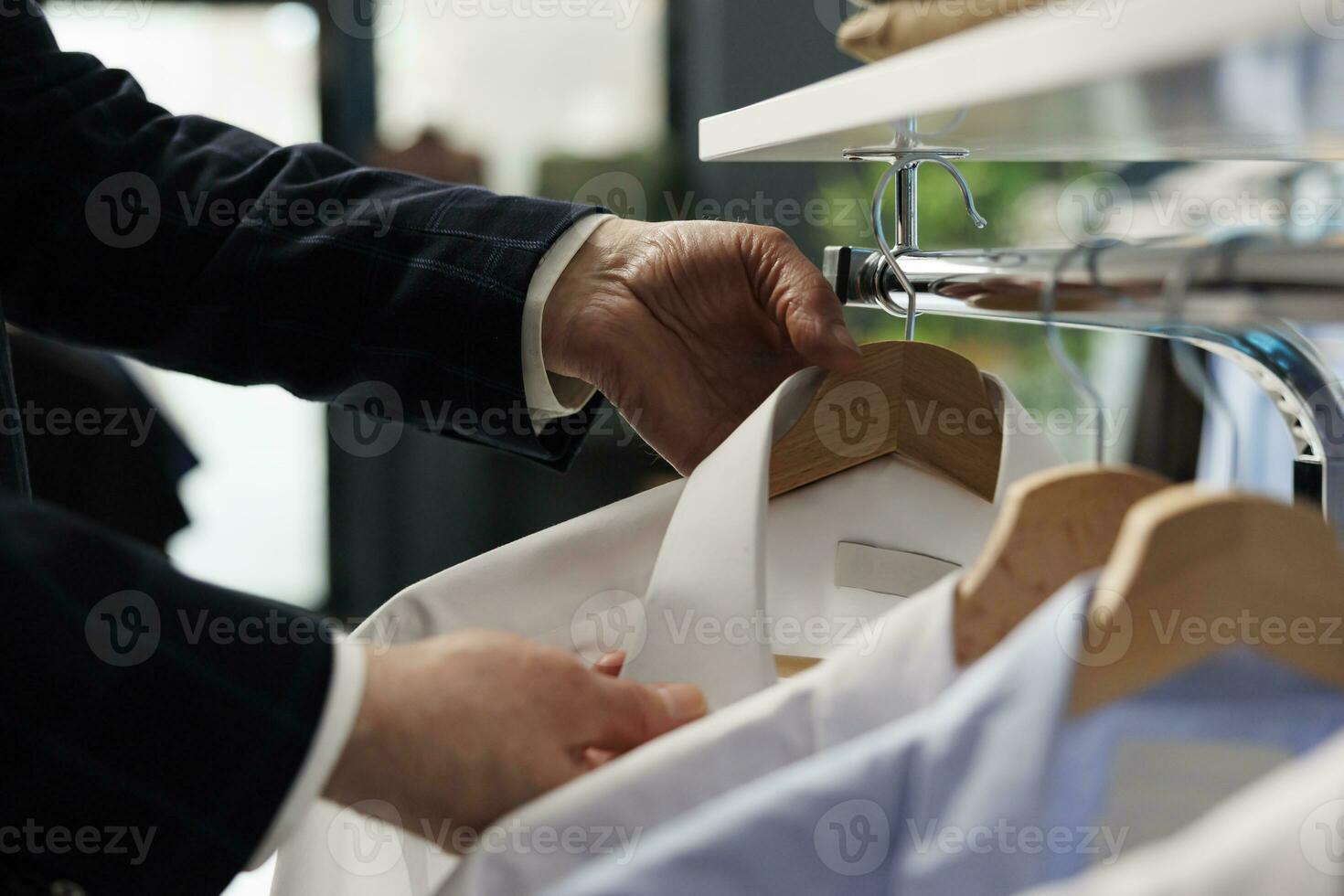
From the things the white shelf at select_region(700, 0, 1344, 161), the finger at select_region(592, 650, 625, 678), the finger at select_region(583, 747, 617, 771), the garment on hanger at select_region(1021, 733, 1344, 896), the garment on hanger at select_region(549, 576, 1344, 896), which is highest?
the white shelf at select_region(700, 0, 1344, 161)

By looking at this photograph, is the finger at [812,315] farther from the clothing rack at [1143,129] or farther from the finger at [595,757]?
the finger at [595,757]

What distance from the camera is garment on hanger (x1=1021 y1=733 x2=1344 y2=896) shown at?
243mm

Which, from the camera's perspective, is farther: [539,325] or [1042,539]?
[539,325]

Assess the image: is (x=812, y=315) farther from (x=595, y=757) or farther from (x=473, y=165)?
(x=473, y=165)

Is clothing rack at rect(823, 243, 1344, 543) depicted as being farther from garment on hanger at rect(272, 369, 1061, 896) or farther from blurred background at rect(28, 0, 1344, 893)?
blurred background at rect(28, 0, 1344, 893)

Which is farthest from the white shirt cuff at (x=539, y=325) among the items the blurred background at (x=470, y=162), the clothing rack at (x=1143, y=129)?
the blurred background at (x=470, y=162)

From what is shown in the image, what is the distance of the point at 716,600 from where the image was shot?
49cm

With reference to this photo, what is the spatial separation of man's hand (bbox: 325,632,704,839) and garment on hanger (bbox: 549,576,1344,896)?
0.23 ft

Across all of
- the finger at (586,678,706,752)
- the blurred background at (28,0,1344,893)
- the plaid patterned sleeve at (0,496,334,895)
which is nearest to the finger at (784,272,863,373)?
the finger at (586,678,706,752)

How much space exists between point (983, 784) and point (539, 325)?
1.48 feet

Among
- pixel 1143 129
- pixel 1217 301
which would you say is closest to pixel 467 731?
pixel 1217 301

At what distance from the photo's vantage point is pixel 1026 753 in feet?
1.03

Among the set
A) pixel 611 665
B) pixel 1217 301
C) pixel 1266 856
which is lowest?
pixel 611 665

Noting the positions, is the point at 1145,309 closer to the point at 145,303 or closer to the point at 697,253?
the point at 697,253
